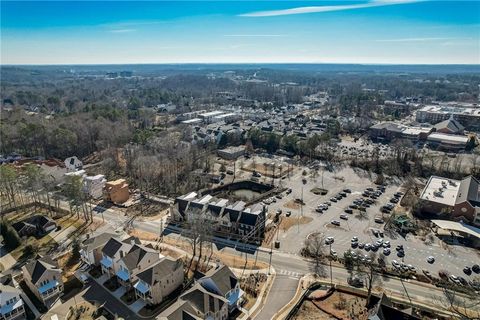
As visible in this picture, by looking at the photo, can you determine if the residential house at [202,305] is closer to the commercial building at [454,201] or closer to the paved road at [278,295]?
the paved road at [278,295]

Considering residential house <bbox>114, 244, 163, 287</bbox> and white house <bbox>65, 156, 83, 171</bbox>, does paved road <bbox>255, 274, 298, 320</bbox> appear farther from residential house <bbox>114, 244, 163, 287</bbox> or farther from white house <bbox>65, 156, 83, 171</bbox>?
white house <bbox>65, 156, 83, 171</bbox>

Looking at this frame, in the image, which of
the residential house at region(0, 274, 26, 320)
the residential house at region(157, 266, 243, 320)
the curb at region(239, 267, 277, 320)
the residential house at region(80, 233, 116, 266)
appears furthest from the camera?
the residential house at region(80, 233, 116, 266)

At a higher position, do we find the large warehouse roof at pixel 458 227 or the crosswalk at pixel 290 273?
the large warehouse roof at pixel 458 227

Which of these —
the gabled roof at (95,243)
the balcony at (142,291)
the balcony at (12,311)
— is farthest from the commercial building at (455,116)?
the balcony at (12,311)

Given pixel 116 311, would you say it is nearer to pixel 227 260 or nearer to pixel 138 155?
pixel 227 260

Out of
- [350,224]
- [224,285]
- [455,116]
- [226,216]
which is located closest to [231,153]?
[226,216]

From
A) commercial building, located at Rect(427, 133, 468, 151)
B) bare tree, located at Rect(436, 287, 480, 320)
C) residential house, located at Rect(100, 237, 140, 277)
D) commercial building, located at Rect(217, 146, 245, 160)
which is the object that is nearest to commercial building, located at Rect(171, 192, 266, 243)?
residential house, located at Rect(100, 237, 140, 277)
